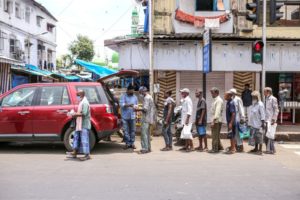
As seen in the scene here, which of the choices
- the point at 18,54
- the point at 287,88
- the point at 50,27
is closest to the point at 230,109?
the point at 287,88

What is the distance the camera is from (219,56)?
15.2 meters

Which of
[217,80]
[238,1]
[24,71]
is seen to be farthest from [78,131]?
[24,71]

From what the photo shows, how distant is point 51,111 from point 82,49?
132 feet

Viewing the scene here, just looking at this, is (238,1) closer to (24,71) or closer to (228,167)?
(228,167)

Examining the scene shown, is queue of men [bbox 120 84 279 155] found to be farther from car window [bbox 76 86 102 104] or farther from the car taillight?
car window [bbox 76 86 102 104]

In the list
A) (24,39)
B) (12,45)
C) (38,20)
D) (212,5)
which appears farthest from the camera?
(38,20)

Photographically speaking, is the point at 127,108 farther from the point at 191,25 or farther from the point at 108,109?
the point at 191,25

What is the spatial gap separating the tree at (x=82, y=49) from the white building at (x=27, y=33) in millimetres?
6977

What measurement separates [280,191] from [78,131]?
4.83 meters

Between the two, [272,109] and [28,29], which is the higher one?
[28,29]

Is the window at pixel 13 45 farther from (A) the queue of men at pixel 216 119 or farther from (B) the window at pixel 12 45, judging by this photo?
(A) the queue of men at pixel 216 119

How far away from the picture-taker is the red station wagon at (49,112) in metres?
10.1

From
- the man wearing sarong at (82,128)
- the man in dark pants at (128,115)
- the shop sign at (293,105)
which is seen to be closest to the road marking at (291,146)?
the shop sign at (293,105)

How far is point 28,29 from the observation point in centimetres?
3334
